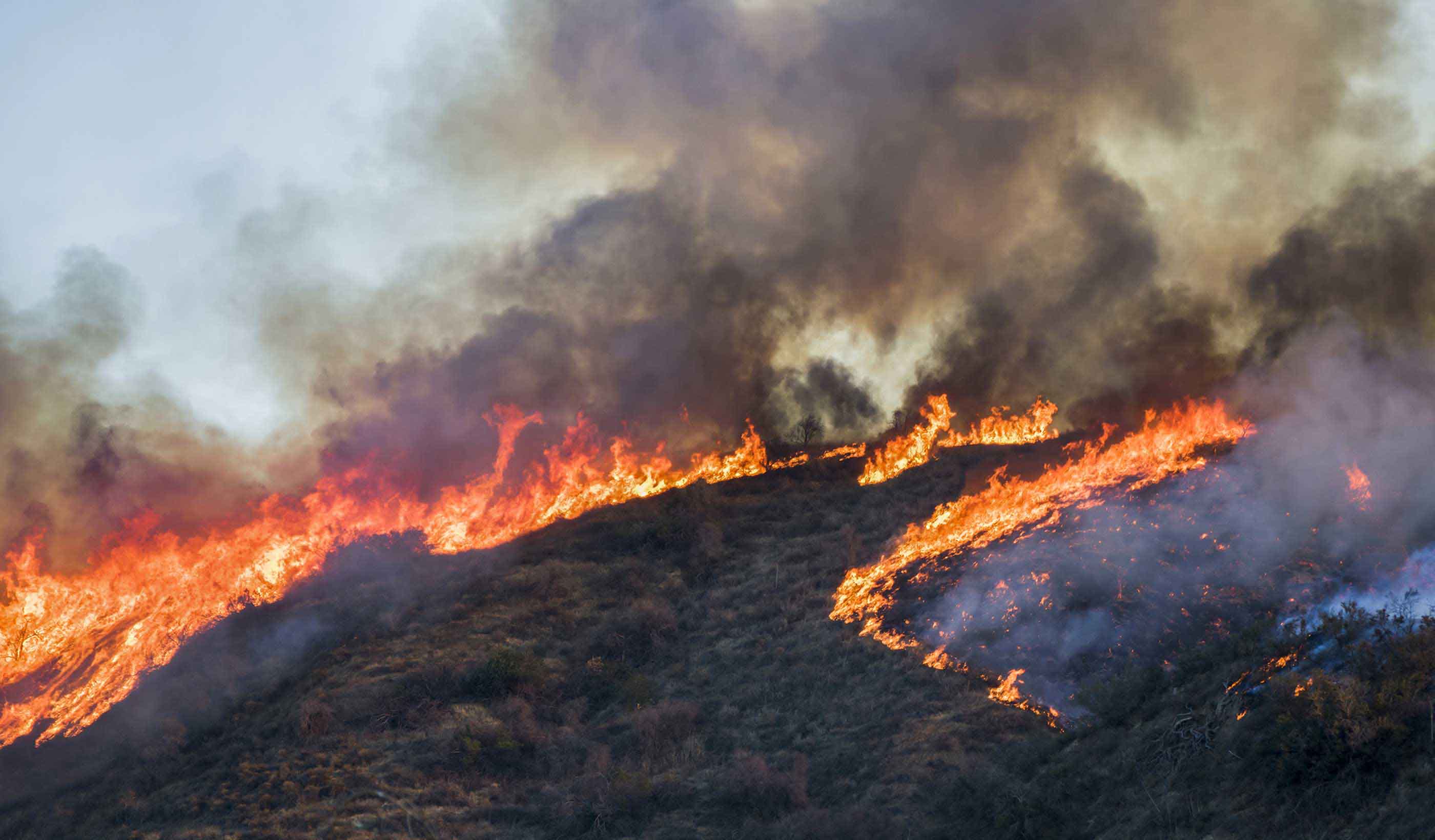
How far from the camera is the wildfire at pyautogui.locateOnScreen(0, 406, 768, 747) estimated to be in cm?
3875

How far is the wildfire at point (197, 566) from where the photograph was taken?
38750 millimetres

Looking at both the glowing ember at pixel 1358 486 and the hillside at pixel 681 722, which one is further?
the glowing ember at pixel 1358 486

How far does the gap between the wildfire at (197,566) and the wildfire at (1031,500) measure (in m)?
19.6

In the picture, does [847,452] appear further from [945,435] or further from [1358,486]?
[1358,486]

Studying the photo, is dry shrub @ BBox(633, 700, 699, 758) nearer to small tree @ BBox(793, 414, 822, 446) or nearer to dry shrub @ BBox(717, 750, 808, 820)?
dry shrub @ BBox(717, 750, 808, 820)

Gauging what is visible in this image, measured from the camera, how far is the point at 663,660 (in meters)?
36.2

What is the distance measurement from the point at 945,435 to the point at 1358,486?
32.7m

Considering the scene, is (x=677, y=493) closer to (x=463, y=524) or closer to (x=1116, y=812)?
(x=463, y=524)

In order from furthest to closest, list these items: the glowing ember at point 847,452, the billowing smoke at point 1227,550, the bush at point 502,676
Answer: the glowing ember at point 847,452 < the bush at point 502,676 < the billowing smoke at point 1227,550

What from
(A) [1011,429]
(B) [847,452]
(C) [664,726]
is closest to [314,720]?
(C) [664,726]

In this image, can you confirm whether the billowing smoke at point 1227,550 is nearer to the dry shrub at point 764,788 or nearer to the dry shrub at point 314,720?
the dry shrub at point 764,788

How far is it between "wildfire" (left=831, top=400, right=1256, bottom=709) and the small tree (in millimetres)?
28633

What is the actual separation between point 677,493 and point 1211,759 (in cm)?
3920

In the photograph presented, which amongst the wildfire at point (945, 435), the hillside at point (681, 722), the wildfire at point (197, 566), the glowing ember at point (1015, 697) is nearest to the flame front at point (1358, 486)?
the hillside at point (681, 722)
